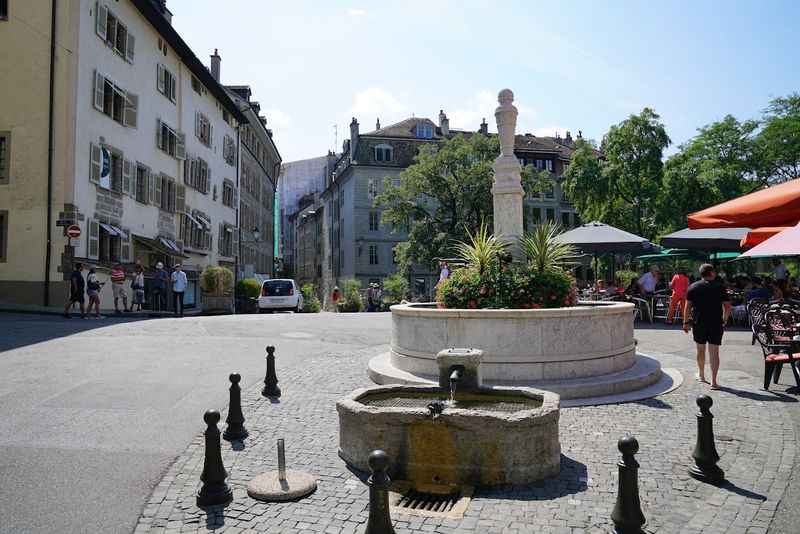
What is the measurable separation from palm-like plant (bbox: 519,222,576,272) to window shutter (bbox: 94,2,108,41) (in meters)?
18.5

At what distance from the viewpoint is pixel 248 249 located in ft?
155

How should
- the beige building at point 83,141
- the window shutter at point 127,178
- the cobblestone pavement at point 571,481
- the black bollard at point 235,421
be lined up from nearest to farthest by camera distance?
the cobblestone pavement at point 571,481, the black bollard at point 235,421, the beige building at point 83,141, the window shutter at point 127,178

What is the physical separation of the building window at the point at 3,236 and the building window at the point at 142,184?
525 cm

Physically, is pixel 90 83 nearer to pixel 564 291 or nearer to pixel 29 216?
pixel 29 216

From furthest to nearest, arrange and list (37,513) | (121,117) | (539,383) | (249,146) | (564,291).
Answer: (249,146) → (121,117) → (564,291) → (539,383) → (37,513)

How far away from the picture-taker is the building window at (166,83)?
26953 millimetres

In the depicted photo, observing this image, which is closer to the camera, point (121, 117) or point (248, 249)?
point (121, 117)

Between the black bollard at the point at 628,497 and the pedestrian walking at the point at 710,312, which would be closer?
the black bollard at the point at 628,497

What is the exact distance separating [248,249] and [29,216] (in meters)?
27.3

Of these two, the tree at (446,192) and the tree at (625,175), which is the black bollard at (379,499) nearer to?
the tree at (446,192)

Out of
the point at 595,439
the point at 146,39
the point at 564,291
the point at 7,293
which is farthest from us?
the point at 146,39

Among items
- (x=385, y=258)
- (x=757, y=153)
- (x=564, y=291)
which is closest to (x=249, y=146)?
(x=385, y=258)

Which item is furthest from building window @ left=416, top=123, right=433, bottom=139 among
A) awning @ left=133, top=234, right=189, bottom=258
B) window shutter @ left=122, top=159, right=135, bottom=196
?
window shutter @ left=122, top=159, right=135, bottom=196

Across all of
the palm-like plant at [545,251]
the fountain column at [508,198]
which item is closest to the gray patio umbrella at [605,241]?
the fountain column at [508,198]
